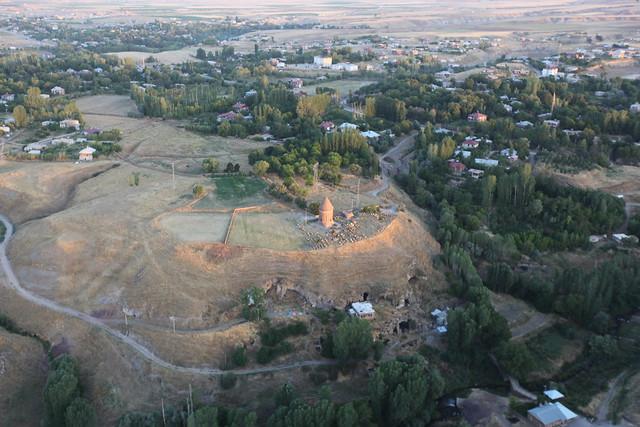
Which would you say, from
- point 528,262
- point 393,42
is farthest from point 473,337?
point 393,42

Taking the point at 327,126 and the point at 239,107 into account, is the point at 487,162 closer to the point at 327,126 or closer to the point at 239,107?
the point at 327,126

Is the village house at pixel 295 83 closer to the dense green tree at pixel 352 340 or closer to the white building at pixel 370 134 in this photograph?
the white building at pixel 370 134

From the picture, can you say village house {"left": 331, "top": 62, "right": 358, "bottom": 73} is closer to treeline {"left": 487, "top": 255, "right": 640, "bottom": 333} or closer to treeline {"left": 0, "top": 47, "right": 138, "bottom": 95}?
treeline {"left": 0, "top": 47, "right": 138, "bottom": 95}

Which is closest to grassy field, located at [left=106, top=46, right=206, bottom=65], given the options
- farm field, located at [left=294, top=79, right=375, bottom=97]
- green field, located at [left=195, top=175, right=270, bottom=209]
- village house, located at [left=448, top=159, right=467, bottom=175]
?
farm field, located at [left=294, top=79, right=375, bottom=97]

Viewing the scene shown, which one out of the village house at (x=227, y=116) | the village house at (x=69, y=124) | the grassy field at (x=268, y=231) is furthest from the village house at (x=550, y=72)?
the village house at (x=69, y=124)

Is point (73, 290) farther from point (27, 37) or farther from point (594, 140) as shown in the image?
point (27, 37)

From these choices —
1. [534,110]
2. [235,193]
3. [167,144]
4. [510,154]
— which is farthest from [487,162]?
[167,144]
